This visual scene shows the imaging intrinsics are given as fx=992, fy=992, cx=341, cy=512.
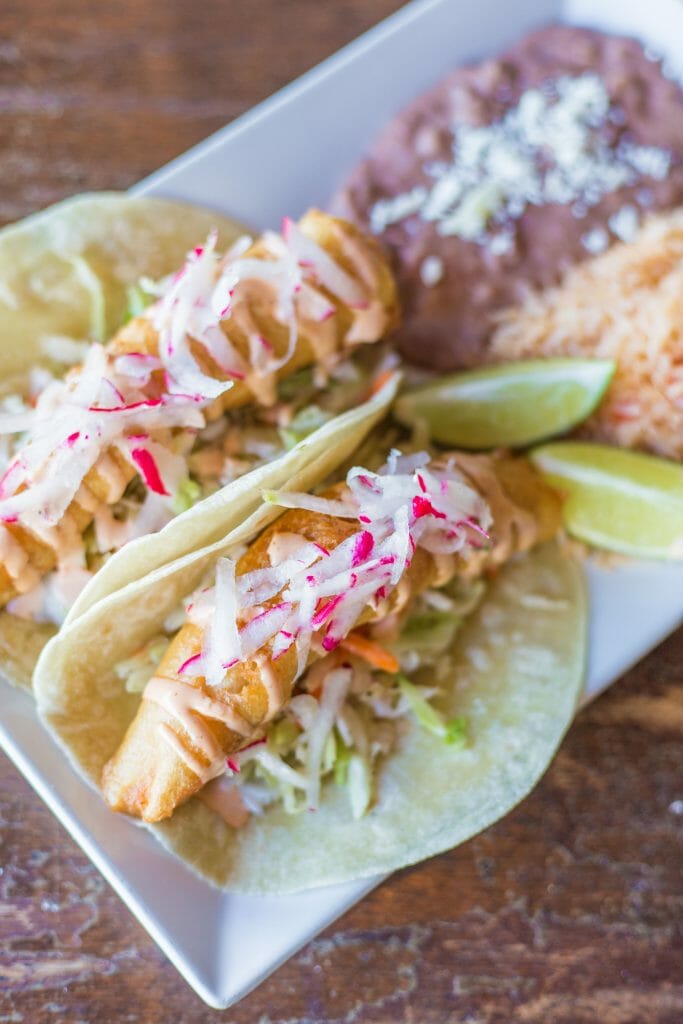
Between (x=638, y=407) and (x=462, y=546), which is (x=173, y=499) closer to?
(x=462, y=546)

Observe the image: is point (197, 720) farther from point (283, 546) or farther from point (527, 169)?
point (527, 169)

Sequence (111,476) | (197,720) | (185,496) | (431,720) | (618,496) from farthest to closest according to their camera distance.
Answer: (618,496), (431,720), (185,496), (111,476), (197,720)

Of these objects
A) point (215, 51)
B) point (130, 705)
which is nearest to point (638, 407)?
point (130, 705)

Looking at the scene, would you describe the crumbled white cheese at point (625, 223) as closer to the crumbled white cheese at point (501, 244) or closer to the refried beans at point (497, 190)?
the refried beans at point (497, 190)

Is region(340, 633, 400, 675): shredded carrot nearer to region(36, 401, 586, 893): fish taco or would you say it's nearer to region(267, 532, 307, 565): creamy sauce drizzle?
region(36, 401, 586, 893): fish taco

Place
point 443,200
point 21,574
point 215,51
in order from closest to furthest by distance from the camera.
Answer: point 21,574 < point 443,200 < point 215,51

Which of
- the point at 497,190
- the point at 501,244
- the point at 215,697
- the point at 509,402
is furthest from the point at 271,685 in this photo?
the point at 497,190

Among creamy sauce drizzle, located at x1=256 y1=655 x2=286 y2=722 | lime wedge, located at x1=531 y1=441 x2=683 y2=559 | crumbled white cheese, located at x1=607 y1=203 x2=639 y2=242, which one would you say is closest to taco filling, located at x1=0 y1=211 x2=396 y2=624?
creamy sauce drizzle, located at x1=256 y1=655 x2=286 y2=722
